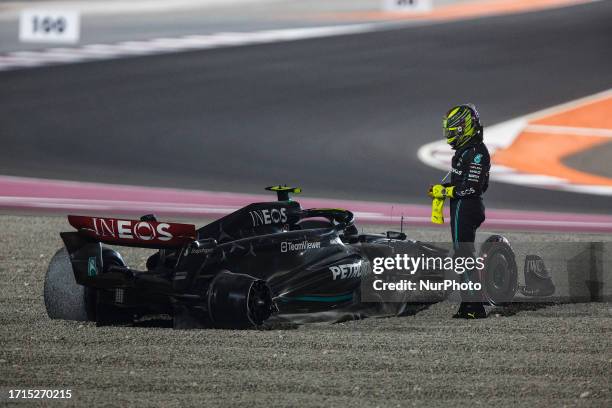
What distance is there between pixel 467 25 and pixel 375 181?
1123cm

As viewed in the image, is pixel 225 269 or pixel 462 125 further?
pixel 462 125

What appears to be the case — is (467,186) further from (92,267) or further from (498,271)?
(92,267)

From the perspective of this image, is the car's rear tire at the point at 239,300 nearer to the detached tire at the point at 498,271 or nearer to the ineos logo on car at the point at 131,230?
the ineos logo on car at the point at 131,230

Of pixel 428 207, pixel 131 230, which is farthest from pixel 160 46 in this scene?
pixel 131 230

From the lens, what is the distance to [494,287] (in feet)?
29.8

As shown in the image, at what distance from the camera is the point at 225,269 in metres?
8.05

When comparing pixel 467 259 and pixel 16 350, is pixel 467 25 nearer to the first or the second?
pixel 467 259

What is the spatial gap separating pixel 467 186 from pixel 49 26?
64.6 feet

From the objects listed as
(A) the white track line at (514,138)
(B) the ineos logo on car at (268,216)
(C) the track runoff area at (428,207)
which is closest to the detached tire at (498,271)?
(B) the ineos logo on car at (268,216)

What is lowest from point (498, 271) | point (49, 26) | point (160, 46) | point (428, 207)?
point (498, 271)

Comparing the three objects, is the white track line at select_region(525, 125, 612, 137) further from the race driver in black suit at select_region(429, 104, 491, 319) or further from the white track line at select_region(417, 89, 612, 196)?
the race driver in black suit at select_region(429, 104, 491, 319)

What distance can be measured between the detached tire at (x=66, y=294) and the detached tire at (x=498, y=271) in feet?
9.31

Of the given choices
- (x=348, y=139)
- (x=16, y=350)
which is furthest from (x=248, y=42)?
(x=16, y=350)

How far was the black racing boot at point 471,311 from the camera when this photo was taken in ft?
29.2
